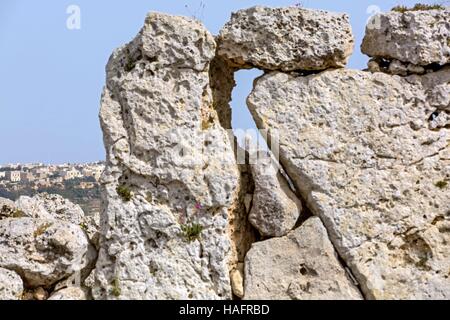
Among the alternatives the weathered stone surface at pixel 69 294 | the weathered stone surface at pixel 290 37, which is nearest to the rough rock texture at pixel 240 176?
the weathered stone surface at pixel 290 37

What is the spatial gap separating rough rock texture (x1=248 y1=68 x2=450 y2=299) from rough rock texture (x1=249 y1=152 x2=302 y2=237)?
0.71ft

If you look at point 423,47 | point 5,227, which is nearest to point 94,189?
point 5,227

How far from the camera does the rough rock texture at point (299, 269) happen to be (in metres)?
9.66

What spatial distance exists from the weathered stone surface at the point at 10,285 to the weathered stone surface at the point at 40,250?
137 millimetres

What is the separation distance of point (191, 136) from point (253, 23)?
78.8 inches

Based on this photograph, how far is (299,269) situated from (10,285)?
14.2 ft

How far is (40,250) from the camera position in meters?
10.2

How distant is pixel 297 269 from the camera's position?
9781 millimetres

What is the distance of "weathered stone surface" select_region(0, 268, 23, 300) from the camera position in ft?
32.3

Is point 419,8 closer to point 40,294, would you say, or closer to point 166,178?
point 166,178

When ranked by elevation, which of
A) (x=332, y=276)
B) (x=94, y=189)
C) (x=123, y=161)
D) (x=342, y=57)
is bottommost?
(x=94, y=189)

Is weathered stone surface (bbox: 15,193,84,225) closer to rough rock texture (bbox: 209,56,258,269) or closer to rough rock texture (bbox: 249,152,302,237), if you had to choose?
rough rock texture (bbox: 209,56,258,269)

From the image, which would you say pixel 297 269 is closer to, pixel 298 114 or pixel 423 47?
pixel 298 114
